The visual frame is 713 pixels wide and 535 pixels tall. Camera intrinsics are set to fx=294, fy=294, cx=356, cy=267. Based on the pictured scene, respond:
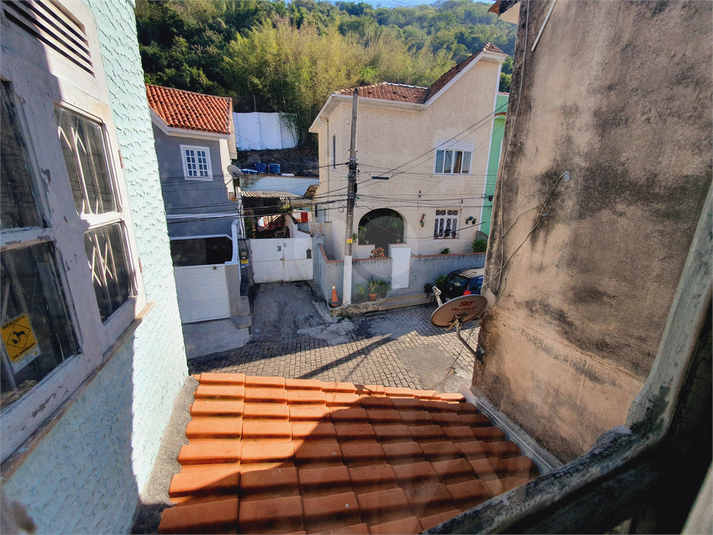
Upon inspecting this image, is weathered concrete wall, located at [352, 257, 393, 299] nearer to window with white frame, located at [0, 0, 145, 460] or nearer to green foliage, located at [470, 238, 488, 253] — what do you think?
green foliage, located at [470, 238, 488, 253]

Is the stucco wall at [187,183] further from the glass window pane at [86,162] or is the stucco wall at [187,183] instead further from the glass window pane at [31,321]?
the glass window pane at [31,321]

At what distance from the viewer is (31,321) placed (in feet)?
4.03

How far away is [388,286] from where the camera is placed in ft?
39.9

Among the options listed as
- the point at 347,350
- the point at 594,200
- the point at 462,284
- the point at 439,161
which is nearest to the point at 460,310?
the point at 594,200

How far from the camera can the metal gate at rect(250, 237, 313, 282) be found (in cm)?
1362

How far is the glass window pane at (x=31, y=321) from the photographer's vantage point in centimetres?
109

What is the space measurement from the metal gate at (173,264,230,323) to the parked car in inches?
323

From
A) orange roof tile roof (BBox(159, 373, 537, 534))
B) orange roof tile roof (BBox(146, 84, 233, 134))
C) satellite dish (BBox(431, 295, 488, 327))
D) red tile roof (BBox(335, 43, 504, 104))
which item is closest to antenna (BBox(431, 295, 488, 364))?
satellite dish (BBox(431, 295, 488, 327))

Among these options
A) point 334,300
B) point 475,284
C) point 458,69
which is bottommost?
point 334,300

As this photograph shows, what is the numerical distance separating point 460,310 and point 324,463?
2.49 meters

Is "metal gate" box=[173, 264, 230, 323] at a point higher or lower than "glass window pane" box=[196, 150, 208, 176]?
lower

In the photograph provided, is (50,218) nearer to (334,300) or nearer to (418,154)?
(334,300)

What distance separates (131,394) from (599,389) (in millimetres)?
3816

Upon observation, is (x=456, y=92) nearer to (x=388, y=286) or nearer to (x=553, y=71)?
(x=388, y=286)
